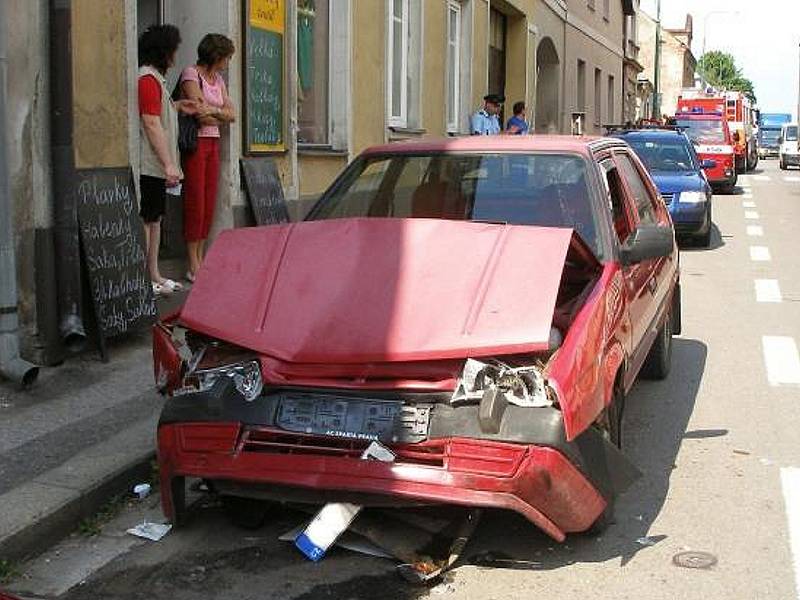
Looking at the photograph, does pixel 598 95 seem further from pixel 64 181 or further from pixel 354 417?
pixel 354 417

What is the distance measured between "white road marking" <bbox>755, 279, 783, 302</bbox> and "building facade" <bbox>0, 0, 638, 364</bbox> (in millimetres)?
4723

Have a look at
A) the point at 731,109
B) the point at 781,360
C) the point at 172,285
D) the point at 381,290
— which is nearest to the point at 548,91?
the point at 731,109

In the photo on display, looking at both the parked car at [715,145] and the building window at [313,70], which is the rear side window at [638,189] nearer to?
the building window at [313,70]

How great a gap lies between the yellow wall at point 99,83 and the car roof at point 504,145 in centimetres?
203

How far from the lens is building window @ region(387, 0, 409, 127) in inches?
563

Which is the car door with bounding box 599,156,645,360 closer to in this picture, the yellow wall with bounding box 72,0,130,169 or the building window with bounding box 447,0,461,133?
the yellow wall with bounding box 72,0,130,169

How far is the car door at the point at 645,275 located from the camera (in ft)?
18.3

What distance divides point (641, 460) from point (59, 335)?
142 inches

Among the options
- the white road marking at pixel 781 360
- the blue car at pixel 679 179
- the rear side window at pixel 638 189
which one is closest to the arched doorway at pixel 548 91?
the blue car at pixel 679 179

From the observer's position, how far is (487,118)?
17844 mm

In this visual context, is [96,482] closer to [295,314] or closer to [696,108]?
[295,314]

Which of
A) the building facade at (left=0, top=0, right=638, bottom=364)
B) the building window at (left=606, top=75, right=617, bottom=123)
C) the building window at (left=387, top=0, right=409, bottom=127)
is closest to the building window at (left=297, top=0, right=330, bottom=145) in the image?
the building facade at (left=0, top=0, right=638, bottom=364)

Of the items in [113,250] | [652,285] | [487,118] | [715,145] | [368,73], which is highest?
[368,73]

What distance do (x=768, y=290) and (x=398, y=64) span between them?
19.2ft
